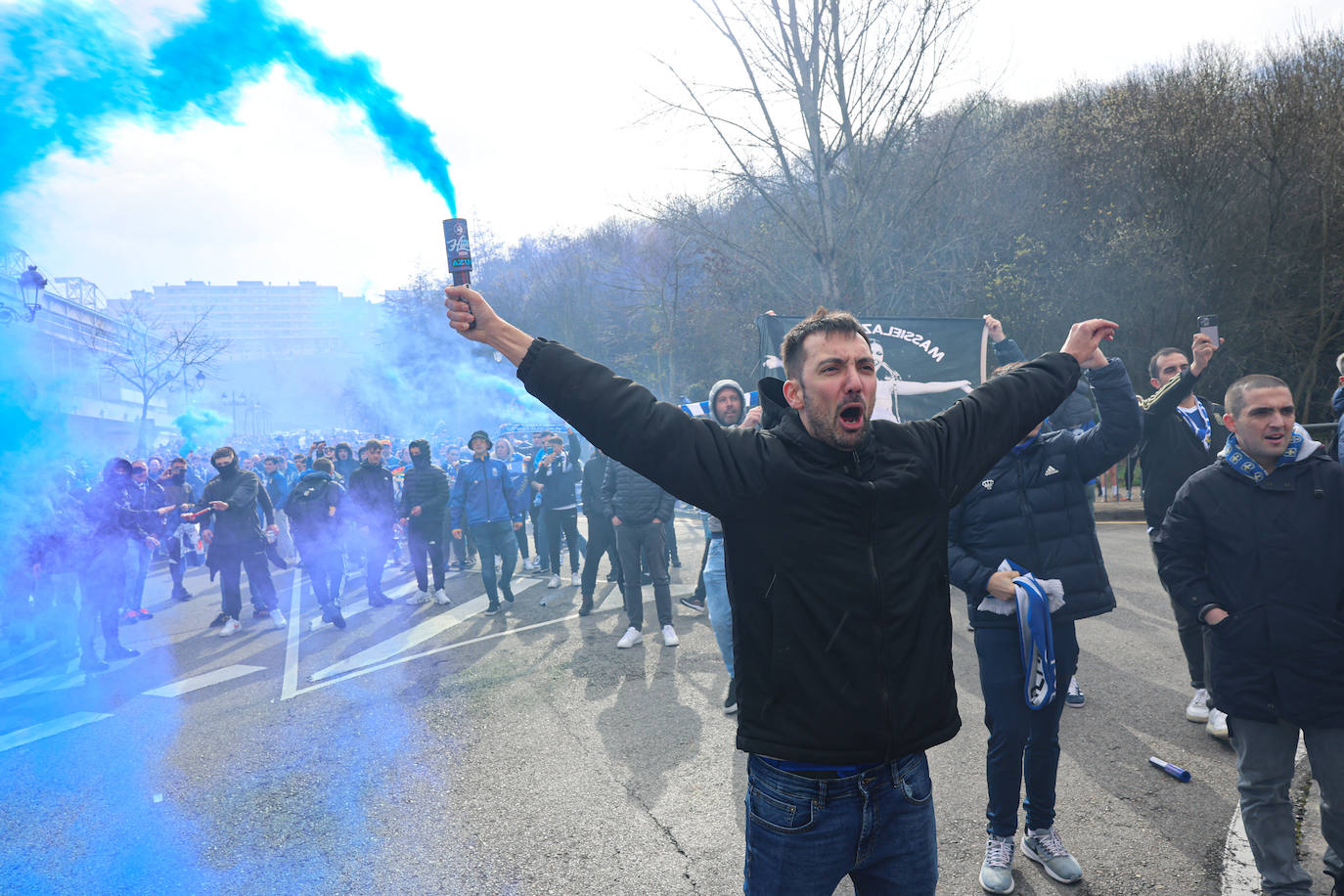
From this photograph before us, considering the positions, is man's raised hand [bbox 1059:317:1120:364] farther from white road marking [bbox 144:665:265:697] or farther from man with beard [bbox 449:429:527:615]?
man with beard [bbox 449:429:527:615]

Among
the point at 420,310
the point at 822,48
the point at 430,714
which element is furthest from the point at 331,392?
the point at 430,714

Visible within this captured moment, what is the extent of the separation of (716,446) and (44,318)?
26.2ft

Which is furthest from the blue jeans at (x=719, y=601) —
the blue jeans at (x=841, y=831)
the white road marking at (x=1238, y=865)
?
the blue jeans at (x=841, y=831)

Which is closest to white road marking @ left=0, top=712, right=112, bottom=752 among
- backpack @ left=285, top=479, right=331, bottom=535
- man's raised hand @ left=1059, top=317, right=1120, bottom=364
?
backpack @ left=285, top=479, right=331, bottom=535

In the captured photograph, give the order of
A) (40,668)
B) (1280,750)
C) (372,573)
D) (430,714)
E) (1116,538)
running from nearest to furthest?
(1280,750)
(430,714)
(40,668)
(372,573)
(1116,538)

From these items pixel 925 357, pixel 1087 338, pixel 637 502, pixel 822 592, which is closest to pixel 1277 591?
pixel 1087 338

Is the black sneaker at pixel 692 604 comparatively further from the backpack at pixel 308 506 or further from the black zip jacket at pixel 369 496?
the backpack at pixel 308 506

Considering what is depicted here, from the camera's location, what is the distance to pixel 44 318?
7352 millimetres

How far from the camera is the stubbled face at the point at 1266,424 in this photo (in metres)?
3.21

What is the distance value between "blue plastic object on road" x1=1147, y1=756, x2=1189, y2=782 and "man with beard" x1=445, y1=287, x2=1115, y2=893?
3088 mm

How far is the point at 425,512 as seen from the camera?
10.4 m

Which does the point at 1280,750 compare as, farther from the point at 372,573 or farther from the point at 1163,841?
the point at 372,573

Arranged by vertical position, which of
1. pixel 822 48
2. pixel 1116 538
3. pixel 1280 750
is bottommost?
pixel 1116 538

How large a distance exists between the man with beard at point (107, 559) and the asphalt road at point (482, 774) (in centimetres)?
44
